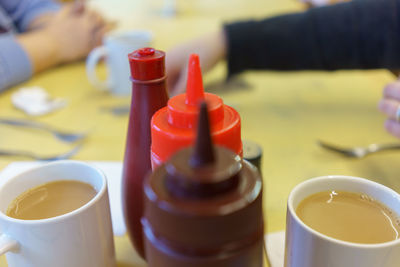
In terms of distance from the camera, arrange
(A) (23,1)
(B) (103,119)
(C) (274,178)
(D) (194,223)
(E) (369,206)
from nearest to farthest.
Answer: (D) (194,223) → (E) (369,206) → (C) (274,178) → (B) (103,119) → (A) (23,1)

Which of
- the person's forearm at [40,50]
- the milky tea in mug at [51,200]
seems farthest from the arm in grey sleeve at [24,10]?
the milky tea in mug at [51,200]

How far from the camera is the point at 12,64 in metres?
0.79

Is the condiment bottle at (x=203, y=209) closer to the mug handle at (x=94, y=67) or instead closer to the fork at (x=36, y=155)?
the fork at (x=36, y=155)

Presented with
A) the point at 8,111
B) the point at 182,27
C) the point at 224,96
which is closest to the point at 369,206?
the point at 224,96

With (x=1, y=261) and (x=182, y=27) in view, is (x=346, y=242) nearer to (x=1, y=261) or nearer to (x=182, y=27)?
(x=1, y=261)

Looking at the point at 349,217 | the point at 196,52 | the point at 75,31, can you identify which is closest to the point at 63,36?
the point at 75,31

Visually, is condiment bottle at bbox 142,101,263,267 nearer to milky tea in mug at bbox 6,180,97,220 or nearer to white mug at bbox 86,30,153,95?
milky tea in mug at bbox 6,180,97,220

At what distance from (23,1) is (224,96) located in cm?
68

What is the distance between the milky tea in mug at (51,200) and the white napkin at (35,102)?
397mm

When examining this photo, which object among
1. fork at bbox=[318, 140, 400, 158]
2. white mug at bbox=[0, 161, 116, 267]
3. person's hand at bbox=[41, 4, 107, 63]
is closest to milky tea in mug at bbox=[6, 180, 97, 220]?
white mug at bbox=[0, 161, 116, 267]

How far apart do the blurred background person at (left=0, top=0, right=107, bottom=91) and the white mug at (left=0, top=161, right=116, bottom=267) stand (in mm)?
549

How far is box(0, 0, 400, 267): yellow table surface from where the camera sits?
0.52m

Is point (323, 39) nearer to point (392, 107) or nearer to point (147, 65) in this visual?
point (392, 107)

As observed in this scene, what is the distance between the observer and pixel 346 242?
267mm
